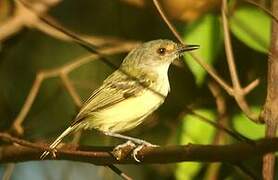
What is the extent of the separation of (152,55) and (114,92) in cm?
50

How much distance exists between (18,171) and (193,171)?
140cm

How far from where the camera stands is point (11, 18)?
148 inches

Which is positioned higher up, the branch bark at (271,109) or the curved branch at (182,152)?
the branch bark at (271,109)

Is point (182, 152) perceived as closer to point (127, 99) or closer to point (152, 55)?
point (127, 99)

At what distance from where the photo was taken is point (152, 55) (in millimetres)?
3758

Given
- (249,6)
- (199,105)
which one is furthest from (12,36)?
(249,6)

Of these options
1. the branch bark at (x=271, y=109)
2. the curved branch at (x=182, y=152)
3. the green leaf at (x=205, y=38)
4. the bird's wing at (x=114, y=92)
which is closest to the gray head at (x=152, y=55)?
the bird's wing at (x=114, y=92)

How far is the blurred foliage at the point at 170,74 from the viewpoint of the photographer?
2.79 meters

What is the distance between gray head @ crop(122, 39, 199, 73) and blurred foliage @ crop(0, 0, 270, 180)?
12cm

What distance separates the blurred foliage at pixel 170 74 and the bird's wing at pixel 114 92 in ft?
0.61

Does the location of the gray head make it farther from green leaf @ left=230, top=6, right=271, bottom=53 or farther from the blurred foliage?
green leaf @ left=230, top=6, right=271, bottom=53

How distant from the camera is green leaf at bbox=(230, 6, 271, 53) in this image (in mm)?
2635

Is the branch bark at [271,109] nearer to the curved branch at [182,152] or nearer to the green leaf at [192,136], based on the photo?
the curved branch at [182,152]

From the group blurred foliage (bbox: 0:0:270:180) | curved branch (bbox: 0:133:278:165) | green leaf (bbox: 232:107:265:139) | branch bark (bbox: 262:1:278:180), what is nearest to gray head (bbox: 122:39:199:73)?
blurred foliage (bbox: 0:0:270:180)
